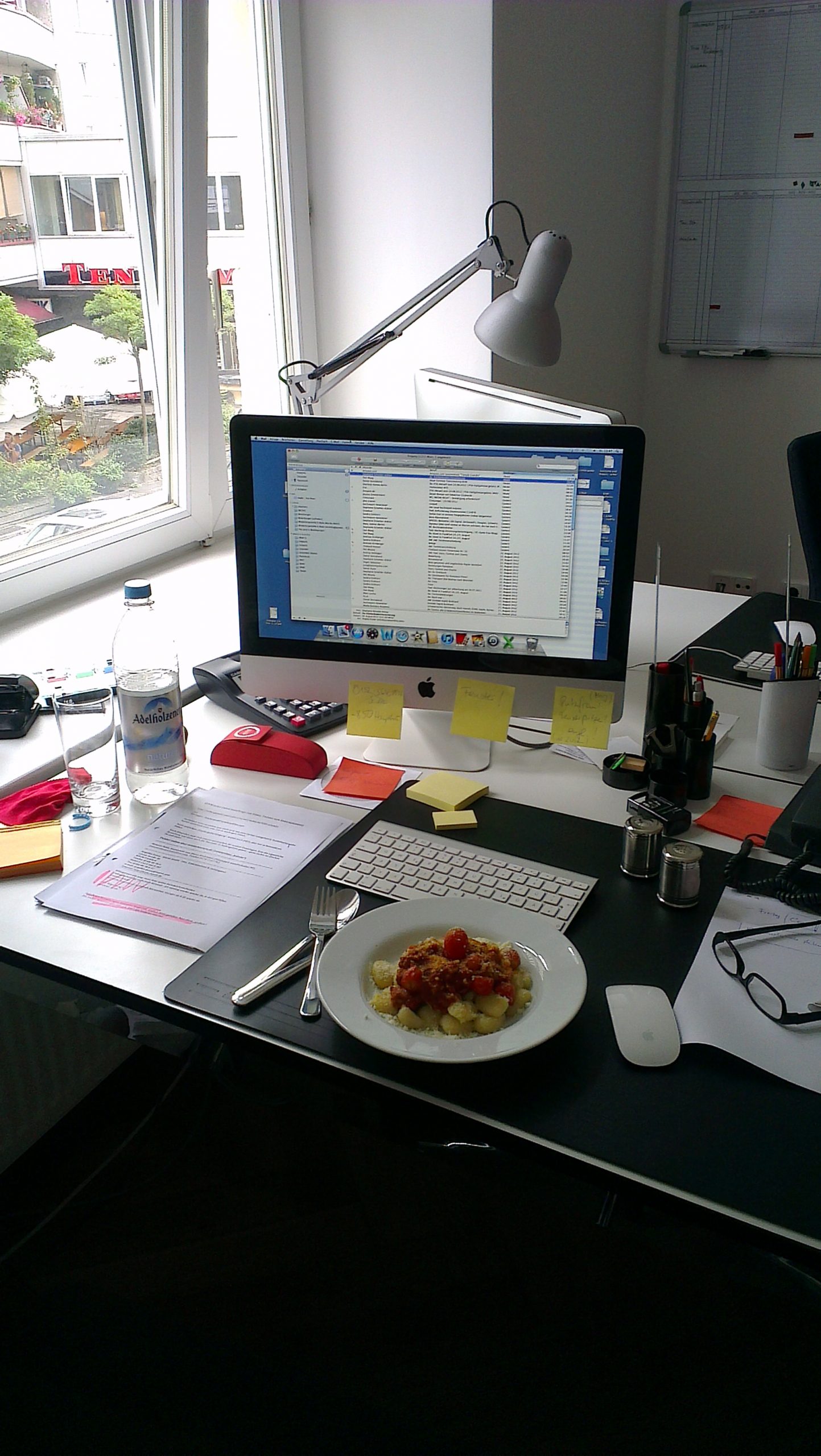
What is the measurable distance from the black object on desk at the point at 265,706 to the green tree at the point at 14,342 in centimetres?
68

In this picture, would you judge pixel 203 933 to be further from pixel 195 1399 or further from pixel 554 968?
pixel 195 1399

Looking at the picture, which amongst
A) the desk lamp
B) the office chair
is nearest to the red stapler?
the desk lamp

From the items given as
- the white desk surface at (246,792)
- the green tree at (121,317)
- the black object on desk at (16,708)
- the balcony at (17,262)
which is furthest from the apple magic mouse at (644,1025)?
the green tree at (121,317)

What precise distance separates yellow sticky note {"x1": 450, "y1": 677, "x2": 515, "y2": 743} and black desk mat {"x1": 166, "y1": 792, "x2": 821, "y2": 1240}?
0.91ft

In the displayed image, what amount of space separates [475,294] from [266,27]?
2.42 feet

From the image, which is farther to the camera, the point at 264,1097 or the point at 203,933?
the point at 264,1097

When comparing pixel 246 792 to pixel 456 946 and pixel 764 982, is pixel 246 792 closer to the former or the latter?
pixel 456 946

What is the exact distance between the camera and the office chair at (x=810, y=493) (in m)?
2.08

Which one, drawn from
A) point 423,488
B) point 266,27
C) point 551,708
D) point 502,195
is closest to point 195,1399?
point 551,708

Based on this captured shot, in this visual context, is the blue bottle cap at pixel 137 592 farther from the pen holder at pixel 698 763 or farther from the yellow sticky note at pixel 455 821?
the pen holder at pixel 698 763

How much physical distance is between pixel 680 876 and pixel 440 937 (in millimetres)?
254

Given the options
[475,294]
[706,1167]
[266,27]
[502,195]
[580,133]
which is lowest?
[706,1167]

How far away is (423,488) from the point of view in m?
1.23

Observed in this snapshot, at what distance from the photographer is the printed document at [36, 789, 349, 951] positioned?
3.37ft
